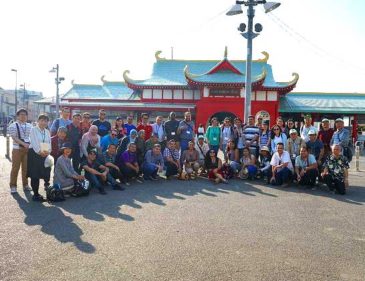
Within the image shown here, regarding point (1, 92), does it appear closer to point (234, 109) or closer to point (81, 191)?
point (234, 109)

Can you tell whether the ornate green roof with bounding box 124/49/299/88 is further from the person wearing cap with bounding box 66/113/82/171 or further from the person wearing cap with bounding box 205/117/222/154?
the person wearing cap with bounding box 66/113/82/171

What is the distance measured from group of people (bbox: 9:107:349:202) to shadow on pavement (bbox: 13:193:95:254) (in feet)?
1.43

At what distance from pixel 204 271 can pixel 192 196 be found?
3502 mm

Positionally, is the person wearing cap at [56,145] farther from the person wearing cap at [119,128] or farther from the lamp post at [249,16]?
the lamp post at [249,16]

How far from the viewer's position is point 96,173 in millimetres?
7199

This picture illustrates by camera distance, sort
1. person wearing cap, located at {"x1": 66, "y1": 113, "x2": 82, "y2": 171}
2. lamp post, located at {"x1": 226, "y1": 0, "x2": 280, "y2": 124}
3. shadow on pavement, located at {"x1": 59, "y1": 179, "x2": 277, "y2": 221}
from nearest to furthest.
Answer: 1. shadow on pavement, located at {"x1": 59, "y1": 179, "x2": 277, "y2": 221}
2. person wearing cap, located at {"x1": 66, "y1": 113, "x2": 82, "y2": 171}
3. lamp post, located at {"x1": 226, "y1": 0, "x2": 280, "y2": 124}

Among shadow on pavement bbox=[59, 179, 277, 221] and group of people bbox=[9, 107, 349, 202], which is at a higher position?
group of people bbox=[9, 107, 349, 202]

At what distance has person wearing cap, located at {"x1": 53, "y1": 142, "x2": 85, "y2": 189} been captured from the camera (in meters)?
6.50

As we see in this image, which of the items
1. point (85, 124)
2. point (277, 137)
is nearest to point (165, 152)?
point (85, 124)

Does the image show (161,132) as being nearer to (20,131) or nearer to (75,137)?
(75,137)

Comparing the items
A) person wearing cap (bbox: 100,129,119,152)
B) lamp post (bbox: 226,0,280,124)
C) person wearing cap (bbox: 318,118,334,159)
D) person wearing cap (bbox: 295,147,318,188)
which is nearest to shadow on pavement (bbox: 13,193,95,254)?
person wearing cap (bbox: 100,129,119,152)

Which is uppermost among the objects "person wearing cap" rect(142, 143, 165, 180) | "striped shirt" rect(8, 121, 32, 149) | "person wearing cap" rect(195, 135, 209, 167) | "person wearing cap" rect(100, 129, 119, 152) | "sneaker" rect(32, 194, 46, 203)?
"striped shirt" rect(8, 121, 32, 149)

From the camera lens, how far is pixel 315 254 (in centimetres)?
384

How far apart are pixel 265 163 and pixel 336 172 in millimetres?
1941
